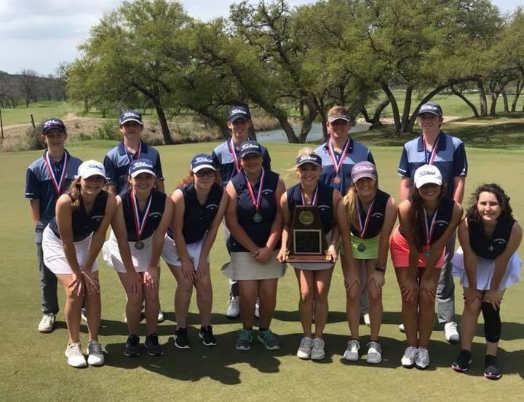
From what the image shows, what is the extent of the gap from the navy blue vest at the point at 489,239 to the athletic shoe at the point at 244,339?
5.94 ft

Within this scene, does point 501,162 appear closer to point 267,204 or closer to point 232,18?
point 267,204

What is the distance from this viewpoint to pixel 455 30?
35906 mm

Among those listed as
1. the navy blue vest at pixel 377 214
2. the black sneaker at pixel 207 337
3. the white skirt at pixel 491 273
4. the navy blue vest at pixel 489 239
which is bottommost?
the black sneaker at pixel 207 337

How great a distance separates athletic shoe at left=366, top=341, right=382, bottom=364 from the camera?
407 cm

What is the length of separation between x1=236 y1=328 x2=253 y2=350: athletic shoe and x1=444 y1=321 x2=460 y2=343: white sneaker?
1.62 m

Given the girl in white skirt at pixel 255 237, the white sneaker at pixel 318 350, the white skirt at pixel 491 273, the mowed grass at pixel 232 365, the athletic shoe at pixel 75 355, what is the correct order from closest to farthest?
the mowed grass at pixel 232 365
the athletic shoe at pixel 75 355
the white skirt at pixel 491 273
the white sneaker at pixel 318 350
the girl in white skirt at pixel 255 237

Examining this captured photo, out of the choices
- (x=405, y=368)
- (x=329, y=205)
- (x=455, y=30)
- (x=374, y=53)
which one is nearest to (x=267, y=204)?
(x=329, y=205)

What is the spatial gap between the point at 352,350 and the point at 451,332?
0.99 m

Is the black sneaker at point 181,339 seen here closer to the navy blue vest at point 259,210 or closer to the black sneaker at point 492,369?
the navy blue vest at point 259,210

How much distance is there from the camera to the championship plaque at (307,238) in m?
4.13

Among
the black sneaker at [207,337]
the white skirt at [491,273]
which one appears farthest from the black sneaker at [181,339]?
the white skirt at [491,273]

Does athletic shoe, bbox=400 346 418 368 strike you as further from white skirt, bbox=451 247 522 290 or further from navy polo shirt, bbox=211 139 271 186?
navy polo shirt, bbox=211 139 271 186

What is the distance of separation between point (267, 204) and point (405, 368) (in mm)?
1579

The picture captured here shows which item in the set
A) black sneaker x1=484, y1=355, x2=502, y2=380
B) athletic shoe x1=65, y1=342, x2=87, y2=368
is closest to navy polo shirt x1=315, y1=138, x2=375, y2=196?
black sneaker x1=484, y1=355, x2=502, y2=380
